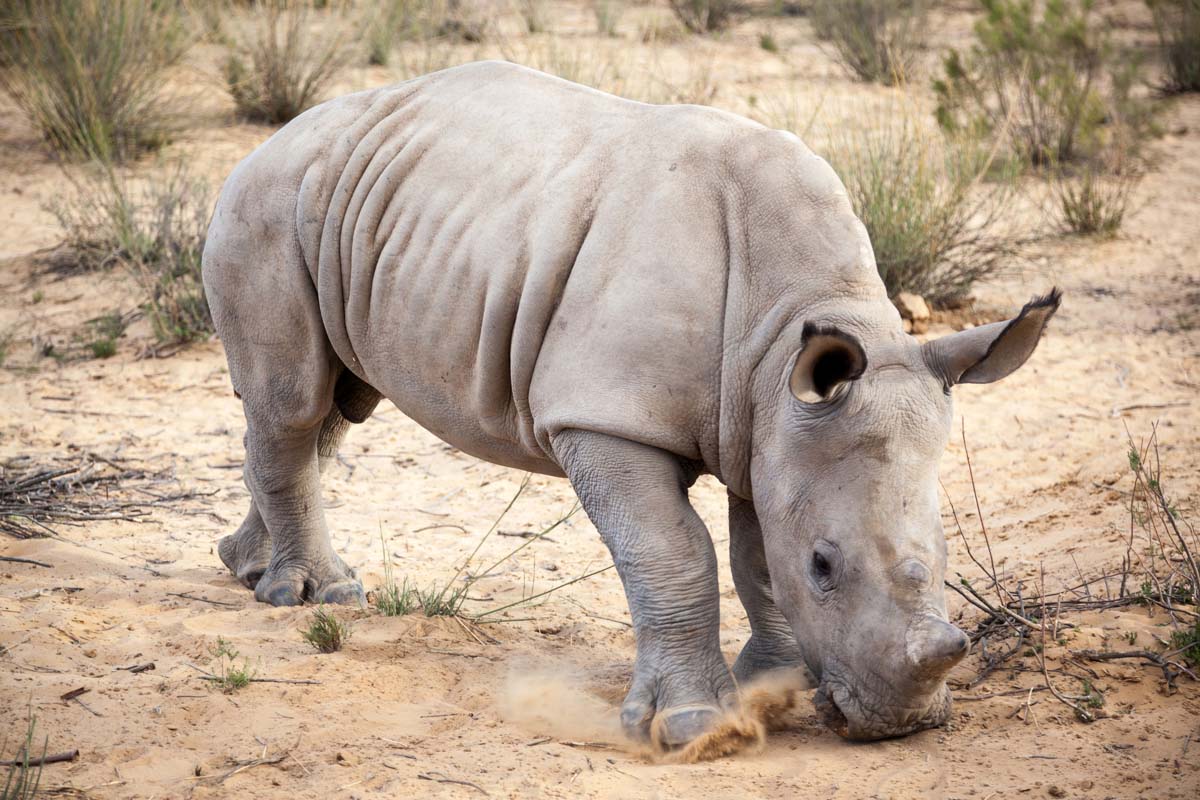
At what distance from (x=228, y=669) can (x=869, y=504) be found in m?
2.07

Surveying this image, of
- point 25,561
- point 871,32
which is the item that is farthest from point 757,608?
point 871,32

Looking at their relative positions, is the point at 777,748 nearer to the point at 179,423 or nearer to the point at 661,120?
the point at 661,120

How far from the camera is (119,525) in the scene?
19.1 feet

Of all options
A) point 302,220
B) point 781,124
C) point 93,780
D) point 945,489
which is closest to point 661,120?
point 302,220

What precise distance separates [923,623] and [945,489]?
299cm

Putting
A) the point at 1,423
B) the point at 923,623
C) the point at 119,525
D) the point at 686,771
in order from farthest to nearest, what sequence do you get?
the point at 1,423 → the point at 119,525 → the point at 686,771 → the point at 923,623

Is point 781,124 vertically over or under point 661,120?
under

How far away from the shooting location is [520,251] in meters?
3.94

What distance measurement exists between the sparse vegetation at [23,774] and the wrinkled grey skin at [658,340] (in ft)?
5.07

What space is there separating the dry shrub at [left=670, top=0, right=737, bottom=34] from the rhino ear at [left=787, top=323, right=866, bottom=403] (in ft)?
41.4

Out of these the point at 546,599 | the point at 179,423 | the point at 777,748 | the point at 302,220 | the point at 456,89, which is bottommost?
the point at 179,423

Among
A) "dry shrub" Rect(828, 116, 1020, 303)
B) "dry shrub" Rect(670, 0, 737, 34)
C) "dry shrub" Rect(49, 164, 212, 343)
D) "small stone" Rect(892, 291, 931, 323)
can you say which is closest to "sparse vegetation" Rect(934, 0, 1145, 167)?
"dry shrub" Rect(828, 116, 1020, 303)

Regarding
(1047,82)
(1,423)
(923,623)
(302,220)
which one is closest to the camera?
(923,623)

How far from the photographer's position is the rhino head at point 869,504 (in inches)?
131
